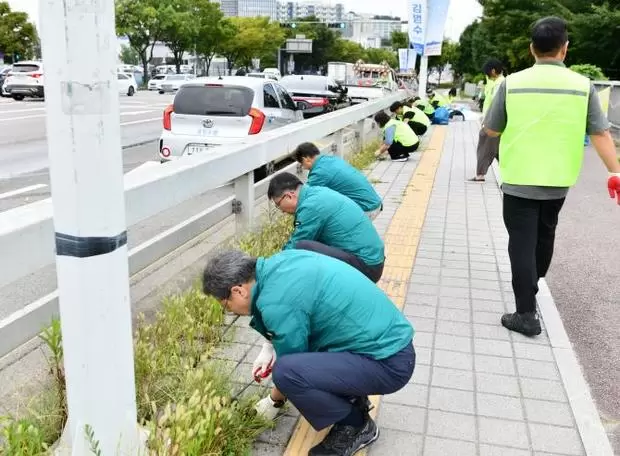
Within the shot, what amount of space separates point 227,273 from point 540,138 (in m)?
2.41

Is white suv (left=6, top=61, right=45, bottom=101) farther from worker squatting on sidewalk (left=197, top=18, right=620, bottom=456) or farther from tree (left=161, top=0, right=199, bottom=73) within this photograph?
worker squatting on sidewalk (left=197, top=18, right=620, bottom=456)

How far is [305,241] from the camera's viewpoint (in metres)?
4.16

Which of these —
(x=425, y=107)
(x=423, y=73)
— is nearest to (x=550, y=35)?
(x=425, y=107)

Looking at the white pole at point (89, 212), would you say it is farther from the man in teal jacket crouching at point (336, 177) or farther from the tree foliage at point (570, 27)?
the tree foliage at point (570, 27)

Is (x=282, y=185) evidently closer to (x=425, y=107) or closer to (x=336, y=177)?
(x=336, y=177)

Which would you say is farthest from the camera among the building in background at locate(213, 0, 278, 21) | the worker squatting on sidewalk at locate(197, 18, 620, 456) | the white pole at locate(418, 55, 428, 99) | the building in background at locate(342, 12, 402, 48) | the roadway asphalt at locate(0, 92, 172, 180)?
the building in background at locate(213, 0, 278, 21)

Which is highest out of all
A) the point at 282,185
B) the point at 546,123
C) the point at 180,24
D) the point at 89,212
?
the point at 180,24

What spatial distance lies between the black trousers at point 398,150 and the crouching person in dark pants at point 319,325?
928cm

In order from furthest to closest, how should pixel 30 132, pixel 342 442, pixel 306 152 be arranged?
pixel 30 132 → pixel 306 152 → pixel 342 442

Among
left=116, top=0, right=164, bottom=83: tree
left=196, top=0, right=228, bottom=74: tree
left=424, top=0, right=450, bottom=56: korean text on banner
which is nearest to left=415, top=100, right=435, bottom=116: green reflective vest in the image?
left=424, top=0, right=450, bottom=56: korean text on banner

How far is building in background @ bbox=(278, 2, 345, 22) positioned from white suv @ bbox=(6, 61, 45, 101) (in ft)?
376

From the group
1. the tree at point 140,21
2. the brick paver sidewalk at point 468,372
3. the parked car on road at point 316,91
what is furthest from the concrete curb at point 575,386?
the tree at point 140,21

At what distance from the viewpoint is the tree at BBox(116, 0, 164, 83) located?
4934 cm

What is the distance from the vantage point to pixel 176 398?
3.16 m
